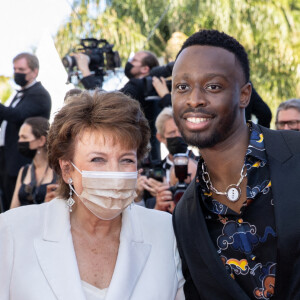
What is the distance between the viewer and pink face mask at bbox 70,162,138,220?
10.3 feet

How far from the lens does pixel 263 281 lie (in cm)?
290

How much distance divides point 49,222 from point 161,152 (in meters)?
4.37

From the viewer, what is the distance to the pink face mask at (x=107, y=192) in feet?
10.3

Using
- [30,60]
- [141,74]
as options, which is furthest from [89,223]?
[30,60]

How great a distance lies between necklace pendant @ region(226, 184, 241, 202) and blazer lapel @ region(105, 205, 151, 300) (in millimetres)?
551

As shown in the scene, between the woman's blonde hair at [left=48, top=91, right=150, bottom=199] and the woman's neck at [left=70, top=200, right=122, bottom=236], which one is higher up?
the woman's blonde hair at [left=48, top=91, right=150, bottom=199]

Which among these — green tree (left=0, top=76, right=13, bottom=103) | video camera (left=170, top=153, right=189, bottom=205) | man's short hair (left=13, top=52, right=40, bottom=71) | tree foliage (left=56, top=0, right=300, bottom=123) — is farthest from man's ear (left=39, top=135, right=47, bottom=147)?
green tree (left=0, top=76, right=13, bottom=103)

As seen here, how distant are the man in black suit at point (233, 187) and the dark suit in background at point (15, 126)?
14.0 ft

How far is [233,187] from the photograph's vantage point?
3035 millimetres

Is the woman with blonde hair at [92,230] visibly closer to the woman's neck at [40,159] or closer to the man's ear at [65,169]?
the man's ear at [65,169]

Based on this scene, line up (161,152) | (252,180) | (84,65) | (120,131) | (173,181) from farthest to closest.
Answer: (161,152) < (84,65) < (173,181) < (120,131) < (252,180)

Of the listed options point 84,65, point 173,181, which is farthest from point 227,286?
point 84,65

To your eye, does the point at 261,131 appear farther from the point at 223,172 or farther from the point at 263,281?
the point at 263,281

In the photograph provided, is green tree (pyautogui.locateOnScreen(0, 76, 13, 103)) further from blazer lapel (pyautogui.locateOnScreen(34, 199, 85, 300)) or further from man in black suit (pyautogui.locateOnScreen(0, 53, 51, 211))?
blazer lapel (pyautogui.locateOnScreen(34, 199, 85, 300))
